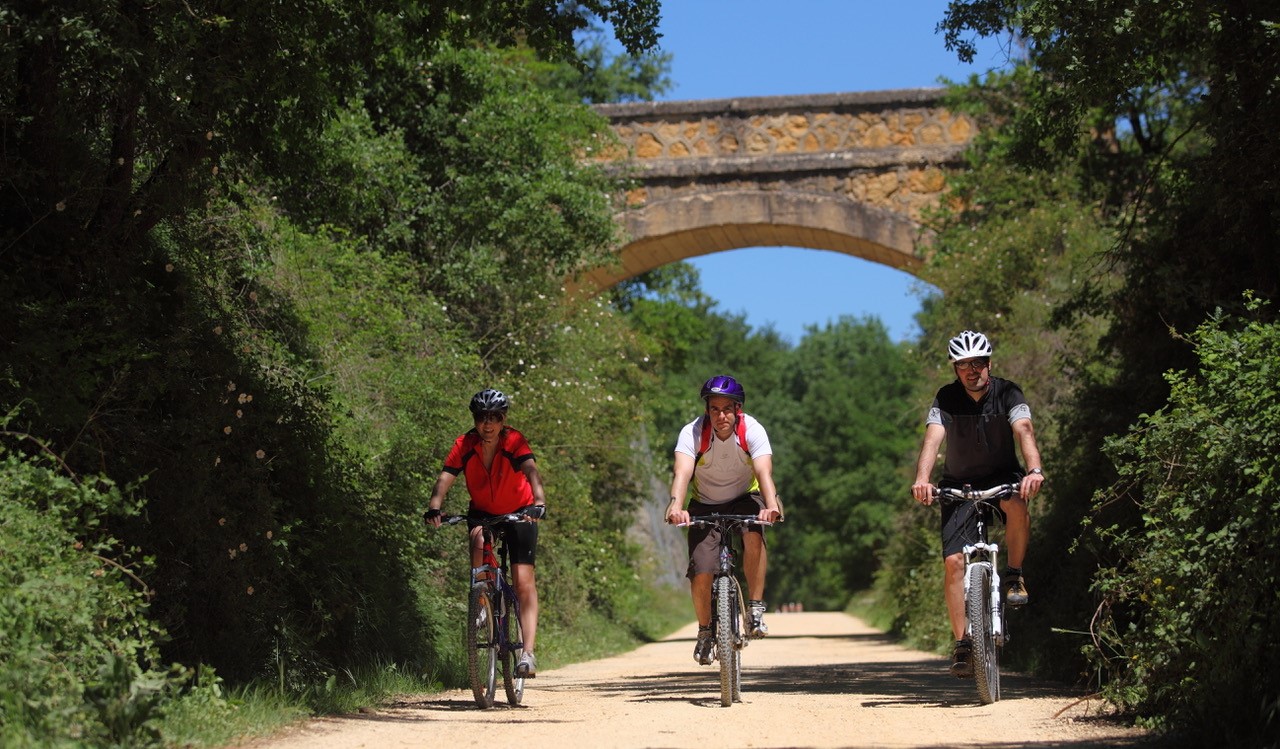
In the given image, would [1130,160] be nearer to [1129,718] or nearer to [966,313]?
[966,313]

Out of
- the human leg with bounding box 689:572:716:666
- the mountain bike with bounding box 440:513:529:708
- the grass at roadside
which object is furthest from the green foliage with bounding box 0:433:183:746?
the human leg with bounding box 689:572:716:666

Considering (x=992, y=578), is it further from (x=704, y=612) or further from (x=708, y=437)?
(x=708, y=437)

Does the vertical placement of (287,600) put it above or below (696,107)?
below

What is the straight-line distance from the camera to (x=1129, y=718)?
8.24 metres

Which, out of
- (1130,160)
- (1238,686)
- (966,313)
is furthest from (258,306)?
(1130,160)

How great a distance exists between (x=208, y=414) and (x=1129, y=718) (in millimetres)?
5354

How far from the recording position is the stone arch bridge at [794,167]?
23.8m

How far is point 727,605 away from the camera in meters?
8.83

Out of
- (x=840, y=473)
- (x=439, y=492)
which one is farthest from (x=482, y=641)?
(x=840, y=473)

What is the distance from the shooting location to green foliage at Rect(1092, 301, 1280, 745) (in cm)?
678

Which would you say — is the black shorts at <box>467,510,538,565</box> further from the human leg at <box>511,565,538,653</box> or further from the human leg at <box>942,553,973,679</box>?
the human leg at <box>942,553,973,679</box>

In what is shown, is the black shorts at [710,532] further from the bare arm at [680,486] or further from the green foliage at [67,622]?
the green foliage at [67,622]

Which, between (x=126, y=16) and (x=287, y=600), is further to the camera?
(x=287, y=600)

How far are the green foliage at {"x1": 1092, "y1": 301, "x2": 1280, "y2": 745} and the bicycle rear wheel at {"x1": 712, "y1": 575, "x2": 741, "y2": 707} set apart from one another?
2.03 meters
